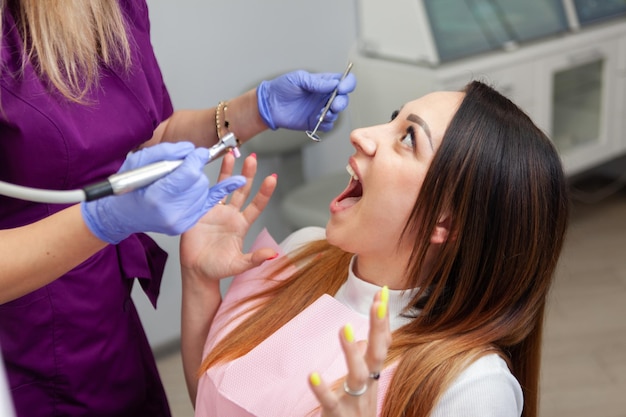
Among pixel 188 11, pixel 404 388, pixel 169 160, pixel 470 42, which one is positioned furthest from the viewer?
pixel 470 42

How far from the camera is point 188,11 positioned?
245cm

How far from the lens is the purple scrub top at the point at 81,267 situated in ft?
3.93

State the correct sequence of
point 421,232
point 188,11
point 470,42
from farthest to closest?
point 470,42, point 188,11, point 421,232

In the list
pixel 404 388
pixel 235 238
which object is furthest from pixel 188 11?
pixel 404 388

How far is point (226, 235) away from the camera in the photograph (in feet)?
4.64

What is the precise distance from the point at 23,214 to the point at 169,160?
39 cm

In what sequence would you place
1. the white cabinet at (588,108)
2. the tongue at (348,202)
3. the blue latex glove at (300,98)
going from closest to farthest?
the tongue at (348,202), the blue latex glove at (300,98), the white cabinet at (588,108)

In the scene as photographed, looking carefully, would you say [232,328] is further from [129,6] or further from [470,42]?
[470,42]

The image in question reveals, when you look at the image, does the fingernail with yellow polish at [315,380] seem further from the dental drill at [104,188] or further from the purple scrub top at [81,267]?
the purple scrub top at [81,267]

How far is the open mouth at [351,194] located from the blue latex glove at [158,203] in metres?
0.38

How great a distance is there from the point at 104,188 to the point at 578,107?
278 cm

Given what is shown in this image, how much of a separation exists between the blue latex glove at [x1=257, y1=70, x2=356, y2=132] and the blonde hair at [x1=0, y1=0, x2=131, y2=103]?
296mm

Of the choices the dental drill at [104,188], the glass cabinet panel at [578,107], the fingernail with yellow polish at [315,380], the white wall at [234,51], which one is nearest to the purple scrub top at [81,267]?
the dental drill at [104,188]

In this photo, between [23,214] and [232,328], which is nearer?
[23,214]
